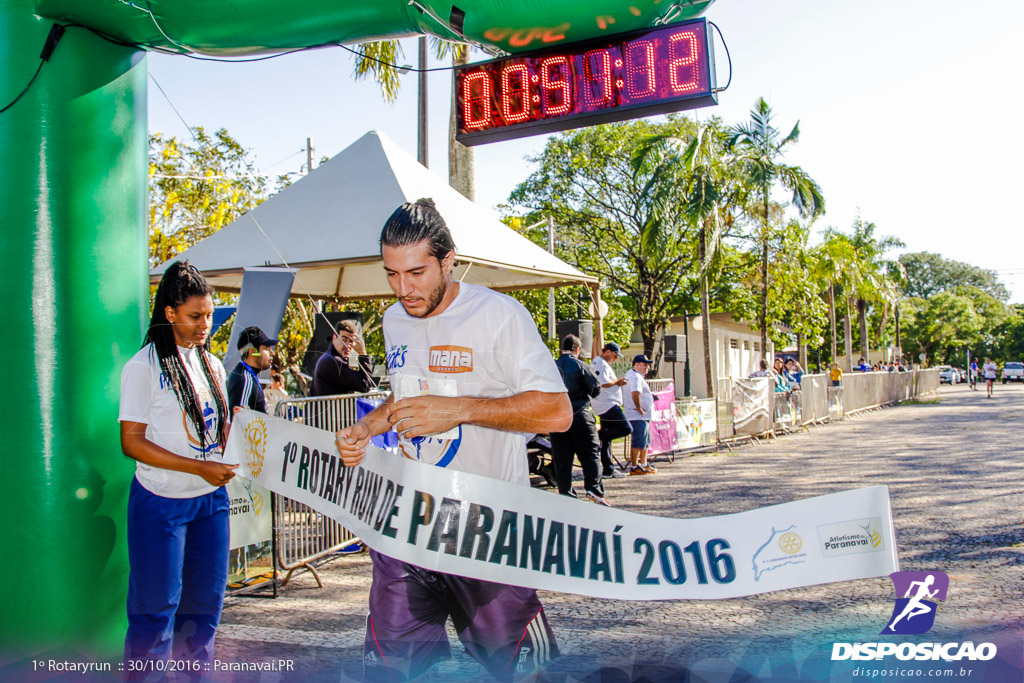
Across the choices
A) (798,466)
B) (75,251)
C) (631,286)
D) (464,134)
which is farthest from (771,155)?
(75,251)

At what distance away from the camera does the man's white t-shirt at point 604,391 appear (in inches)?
419

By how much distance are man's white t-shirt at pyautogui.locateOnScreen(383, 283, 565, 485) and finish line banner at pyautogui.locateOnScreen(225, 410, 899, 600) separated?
8 centimetres

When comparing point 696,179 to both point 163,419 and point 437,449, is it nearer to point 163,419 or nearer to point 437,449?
point 163,419

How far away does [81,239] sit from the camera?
12.3 ft

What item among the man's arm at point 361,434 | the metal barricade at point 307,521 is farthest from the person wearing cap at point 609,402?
the man's arm at point 361,434

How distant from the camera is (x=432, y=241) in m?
2.38

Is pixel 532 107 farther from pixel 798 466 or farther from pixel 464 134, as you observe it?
pixel 798 466

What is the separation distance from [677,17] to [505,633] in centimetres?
295

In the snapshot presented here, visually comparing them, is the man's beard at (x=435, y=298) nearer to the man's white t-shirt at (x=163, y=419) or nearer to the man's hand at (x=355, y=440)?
the man's hand at (x=355, y=440)

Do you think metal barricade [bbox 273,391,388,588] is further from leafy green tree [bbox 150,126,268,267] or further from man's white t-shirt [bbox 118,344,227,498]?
leafy green tree [bbox 150,126,268,267]

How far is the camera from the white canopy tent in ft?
27.1

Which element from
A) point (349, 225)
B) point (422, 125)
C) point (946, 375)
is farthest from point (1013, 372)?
point (349, 225)

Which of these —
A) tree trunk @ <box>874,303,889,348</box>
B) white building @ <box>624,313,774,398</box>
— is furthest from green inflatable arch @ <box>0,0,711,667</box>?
tree trunk @ <box>874,303,889,348</box>

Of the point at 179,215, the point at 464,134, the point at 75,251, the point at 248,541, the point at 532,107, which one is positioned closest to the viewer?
the point at 75,251
